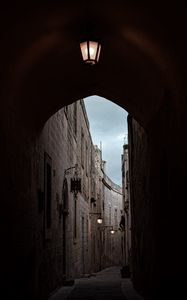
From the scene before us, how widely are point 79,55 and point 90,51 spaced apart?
1.64 meters

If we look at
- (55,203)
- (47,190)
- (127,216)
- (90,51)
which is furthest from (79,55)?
(127,216)

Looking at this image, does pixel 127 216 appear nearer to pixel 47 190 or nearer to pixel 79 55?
pixel 47 190

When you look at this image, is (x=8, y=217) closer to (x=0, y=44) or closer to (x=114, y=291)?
(x=0, y=44)

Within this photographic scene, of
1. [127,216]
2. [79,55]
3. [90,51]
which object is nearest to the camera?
[90,51]

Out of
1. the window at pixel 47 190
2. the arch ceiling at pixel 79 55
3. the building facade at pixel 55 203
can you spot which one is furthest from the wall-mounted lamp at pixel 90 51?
the window at pixel 47 190

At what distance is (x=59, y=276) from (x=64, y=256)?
3.84ft

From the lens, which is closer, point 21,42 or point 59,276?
point 21,42

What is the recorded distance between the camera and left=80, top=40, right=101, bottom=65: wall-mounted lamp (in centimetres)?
545

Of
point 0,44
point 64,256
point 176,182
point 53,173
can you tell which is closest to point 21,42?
point 0,44

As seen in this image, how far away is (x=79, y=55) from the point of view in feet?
23.2

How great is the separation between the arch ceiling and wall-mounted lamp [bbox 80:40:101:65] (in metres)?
0.33

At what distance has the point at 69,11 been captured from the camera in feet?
17.6

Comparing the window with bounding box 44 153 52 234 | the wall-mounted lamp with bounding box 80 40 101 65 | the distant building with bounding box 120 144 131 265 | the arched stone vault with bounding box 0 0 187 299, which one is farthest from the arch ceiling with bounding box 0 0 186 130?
the distant building with bounding box 120 144 131 265

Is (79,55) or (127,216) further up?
(79,55)
